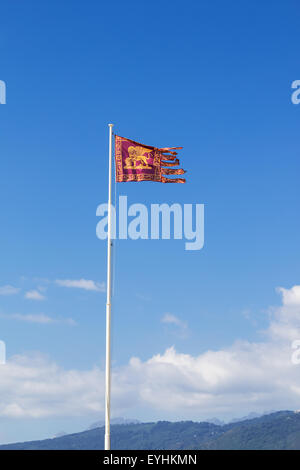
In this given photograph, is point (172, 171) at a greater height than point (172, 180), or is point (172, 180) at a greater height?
point (172, 171)

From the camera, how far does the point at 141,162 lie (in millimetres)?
41625

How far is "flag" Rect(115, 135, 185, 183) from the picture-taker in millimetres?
41219

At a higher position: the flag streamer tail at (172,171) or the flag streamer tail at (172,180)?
the flag streamer tail at (172,171)

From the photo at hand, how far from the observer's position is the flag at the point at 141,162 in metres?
41.2

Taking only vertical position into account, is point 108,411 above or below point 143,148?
below

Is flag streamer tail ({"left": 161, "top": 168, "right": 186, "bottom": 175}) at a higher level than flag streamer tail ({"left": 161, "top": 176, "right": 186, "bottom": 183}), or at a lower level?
higher
